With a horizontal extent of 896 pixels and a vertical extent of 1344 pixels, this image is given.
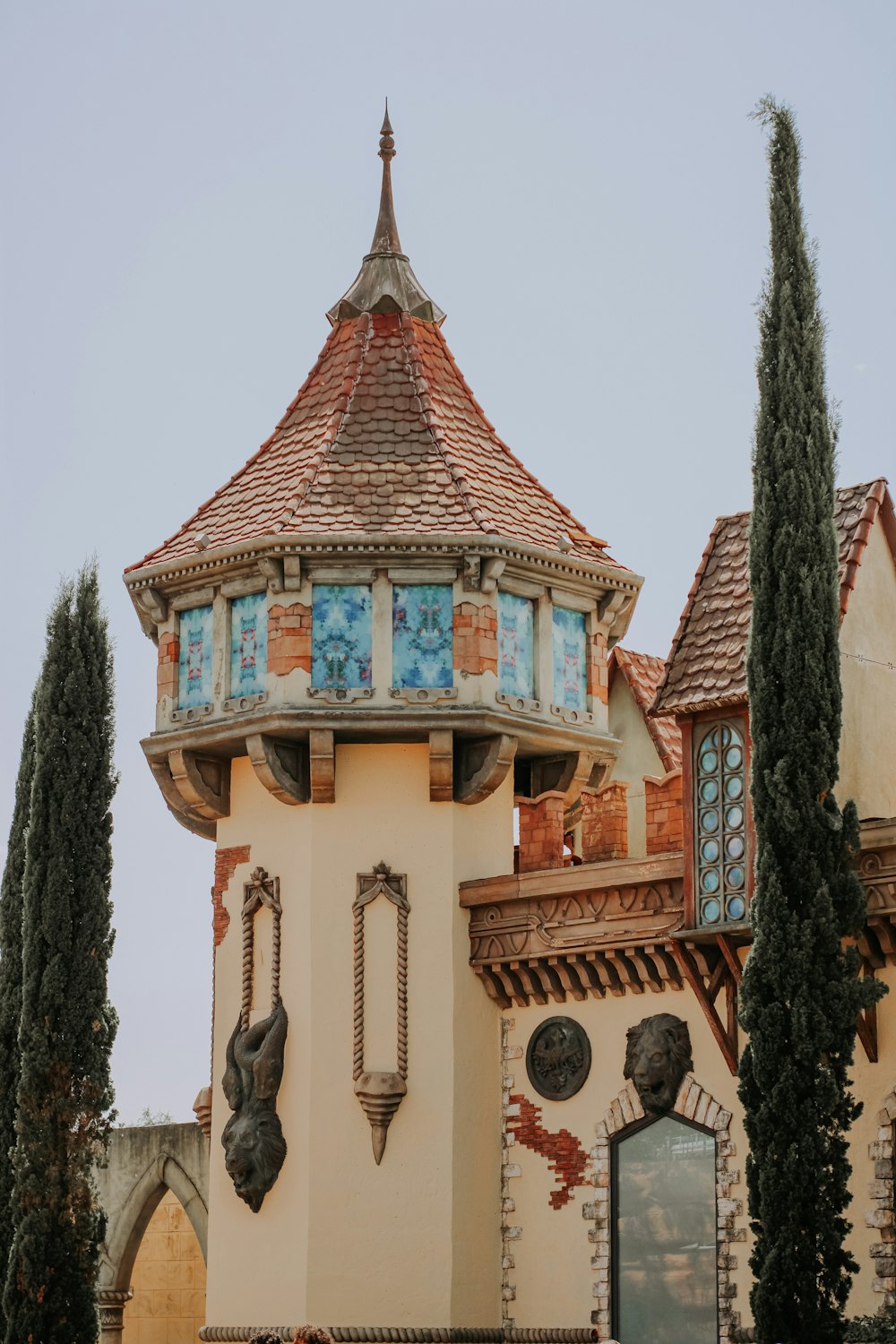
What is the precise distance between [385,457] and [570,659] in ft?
8.80

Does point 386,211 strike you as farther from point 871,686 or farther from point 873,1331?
point 873,1331

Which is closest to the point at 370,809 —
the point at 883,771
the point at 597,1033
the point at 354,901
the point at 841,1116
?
the point at 354,901

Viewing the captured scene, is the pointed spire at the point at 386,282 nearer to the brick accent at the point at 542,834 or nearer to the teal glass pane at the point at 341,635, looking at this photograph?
the teal glass pane at the point at 341,635

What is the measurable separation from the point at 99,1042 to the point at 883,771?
7897 mm

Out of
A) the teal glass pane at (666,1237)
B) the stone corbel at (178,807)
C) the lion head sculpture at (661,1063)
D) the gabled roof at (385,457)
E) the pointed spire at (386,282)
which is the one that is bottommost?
the teal glass pane at (666,1237)

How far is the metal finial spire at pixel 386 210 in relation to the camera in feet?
82.6

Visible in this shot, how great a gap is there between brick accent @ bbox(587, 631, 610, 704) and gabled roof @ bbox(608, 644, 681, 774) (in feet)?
4.81

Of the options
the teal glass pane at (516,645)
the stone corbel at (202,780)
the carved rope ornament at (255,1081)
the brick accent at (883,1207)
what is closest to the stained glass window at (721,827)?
the brick accent at (883,1207)

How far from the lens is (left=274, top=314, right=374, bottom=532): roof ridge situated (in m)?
23.0

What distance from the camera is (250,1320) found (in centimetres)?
2186

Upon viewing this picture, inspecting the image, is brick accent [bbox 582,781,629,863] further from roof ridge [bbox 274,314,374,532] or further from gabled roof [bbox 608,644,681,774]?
roof ridge [bbox 274,314,374,532]

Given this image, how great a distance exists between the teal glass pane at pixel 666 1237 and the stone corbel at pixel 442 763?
11.8 feet

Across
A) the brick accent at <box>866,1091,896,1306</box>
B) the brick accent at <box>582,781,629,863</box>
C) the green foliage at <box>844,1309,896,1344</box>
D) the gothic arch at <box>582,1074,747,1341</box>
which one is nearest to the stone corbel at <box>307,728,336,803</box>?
the brick accent at <box>582,781,629,863</box>

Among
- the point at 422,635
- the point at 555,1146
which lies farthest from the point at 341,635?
the point at 555,1146
